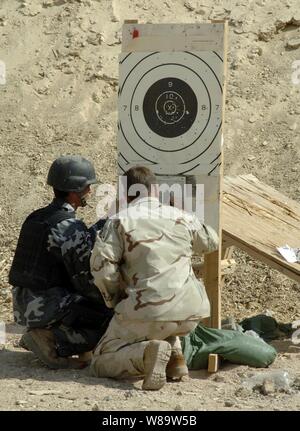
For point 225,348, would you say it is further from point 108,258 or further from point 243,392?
point 108,258

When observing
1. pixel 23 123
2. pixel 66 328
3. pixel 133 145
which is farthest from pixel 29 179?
pixel 66 328

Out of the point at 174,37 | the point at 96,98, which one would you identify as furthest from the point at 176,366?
the point at 96,98

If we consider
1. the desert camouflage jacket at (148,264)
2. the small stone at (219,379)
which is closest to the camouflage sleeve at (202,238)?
the desert camouflage jacket at (148,264)

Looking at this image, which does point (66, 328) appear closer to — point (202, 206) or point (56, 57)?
point (202, 206)

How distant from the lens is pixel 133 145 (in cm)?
732

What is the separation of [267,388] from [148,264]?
96cm

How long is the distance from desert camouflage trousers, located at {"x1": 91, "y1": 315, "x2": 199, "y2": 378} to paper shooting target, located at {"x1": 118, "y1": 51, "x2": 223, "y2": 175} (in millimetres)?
1349

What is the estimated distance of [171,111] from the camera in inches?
287

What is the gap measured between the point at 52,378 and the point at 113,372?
1.32ft

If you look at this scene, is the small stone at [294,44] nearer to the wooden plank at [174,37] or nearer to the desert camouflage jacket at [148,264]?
the wooden plank at [174,37]

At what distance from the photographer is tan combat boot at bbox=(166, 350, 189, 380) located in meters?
6.27

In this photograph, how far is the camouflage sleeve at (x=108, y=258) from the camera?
6102mm

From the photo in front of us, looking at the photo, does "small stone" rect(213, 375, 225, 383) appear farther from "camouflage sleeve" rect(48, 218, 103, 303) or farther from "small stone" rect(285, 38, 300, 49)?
"small stone" rect(285, 38, 300, 49)

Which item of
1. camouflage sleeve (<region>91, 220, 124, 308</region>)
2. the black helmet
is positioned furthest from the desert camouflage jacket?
the black helmet
